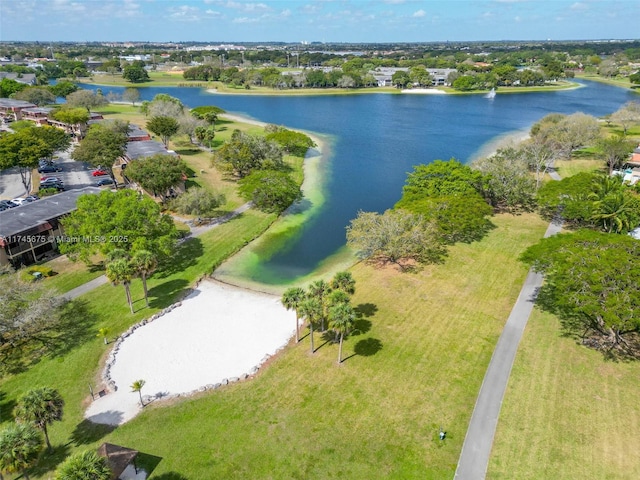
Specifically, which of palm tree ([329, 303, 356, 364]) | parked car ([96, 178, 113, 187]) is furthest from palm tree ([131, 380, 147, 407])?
parked car ([96, 178, 113, 187])

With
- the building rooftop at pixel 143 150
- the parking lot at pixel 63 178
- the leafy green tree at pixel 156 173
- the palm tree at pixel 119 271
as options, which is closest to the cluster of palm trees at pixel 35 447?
the palm tree at pixel 119 271

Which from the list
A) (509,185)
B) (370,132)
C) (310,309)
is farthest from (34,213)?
(370,132)

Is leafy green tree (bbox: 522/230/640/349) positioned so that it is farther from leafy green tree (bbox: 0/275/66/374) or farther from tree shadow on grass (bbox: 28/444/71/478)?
leafy green tree (bbox: 0/275/66/374)

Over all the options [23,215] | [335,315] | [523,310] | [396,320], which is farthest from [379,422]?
[23,215]

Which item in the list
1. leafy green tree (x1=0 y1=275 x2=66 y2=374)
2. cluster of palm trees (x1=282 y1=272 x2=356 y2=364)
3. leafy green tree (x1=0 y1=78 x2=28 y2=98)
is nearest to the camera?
cluster of palm trees (x1=282 y1=272 x2=356 y2=364)

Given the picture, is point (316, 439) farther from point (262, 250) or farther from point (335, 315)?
point (262, 250)

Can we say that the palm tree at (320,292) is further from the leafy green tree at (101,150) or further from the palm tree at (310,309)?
the leafy green tree at (101,150)
